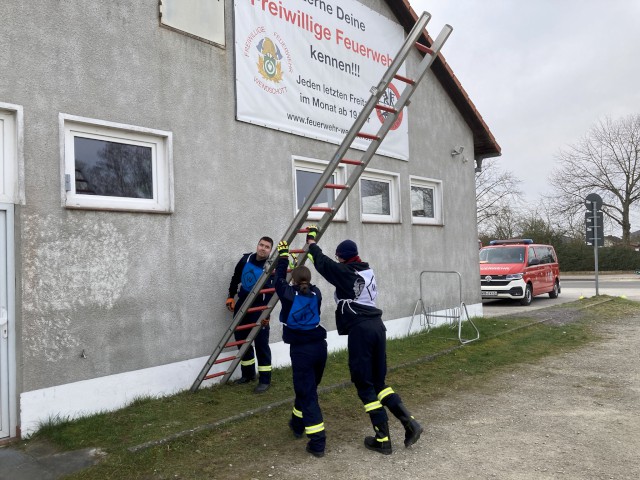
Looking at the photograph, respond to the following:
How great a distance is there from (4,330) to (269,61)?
4516 mm

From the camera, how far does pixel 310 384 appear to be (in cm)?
430

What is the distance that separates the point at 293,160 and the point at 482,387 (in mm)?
3823

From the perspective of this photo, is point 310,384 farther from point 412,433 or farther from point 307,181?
point 307,181

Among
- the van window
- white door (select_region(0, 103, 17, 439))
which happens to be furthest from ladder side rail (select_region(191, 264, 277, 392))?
the van window

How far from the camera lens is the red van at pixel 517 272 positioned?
53.5 ft

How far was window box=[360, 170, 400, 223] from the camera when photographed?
28.4 ft

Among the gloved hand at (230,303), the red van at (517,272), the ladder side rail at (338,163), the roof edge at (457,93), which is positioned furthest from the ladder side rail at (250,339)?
the red van at (517,272)

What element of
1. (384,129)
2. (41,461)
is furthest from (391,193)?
(41,461)

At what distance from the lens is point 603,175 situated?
37.4m

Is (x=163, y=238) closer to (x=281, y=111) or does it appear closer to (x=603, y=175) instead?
(x=281, y=111)

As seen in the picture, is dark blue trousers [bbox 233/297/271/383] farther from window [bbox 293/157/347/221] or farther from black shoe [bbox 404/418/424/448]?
black shoe [bbox 404/418/424/448]

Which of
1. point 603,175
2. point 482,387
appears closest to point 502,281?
point 482,387

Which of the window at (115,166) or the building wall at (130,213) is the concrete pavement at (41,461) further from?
the window at (115,166)

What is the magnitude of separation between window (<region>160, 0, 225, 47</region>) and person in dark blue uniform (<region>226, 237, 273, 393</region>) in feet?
8.39
